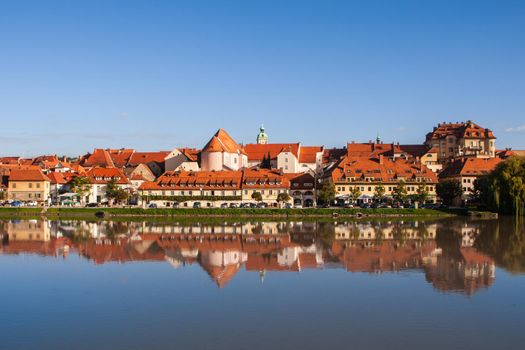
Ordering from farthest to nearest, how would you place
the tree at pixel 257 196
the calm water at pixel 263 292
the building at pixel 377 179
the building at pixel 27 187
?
the building at pixel 27 187, the building at pixel 377 179, the tree at pixel 257 196, the calm water at pixel 263 292

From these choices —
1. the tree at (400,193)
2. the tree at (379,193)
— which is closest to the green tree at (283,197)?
the tree at (379,193)

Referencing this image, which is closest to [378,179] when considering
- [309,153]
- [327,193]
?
[327,193]

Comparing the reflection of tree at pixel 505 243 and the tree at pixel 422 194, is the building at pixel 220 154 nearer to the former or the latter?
the tree at pixel 422 194

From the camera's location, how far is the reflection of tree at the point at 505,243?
26375 millimetres

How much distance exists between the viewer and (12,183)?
216 feet

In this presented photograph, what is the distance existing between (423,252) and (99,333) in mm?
18643

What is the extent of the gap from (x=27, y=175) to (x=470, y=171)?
4783cm

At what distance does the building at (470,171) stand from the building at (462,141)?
12455mm

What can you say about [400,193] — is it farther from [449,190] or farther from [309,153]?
[309,153]

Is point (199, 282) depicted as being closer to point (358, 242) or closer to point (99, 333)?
point (99, 333)

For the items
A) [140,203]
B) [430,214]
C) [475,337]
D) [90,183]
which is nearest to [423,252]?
[475,337]

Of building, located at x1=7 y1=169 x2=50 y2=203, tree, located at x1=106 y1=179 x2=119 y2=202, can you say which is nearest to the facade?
tree, located at x1=106 y1=179 x2=119 y2=202

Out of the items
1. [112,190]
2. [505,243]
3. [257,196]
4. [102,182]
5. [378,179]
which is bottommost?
[505,243]

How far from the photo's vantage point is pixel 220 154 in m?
71.9
